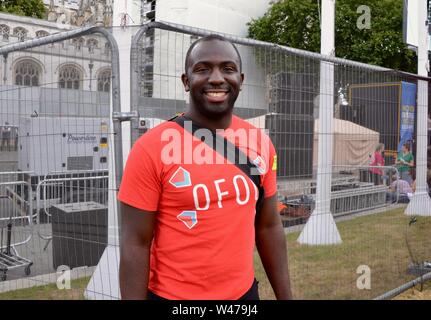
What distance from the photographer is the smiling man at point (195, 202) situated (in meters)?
2.01

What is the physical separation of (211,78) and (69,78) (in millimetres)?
1695

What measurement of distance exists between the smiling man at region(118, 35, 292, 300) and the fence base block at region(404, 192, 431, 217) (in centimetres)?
499

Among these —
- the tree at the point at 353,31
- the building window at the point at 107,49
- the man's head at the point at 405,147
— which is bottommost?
the man's head at the point at 405,147

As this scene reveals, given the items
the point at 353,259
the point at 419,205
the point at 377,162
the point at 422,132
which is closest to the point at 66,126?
the point at 377,162

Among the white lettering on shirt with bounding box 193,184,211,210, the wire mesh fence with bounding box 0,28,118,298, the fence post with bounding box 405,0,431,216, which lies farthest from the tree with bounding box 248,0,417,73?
the white lettering on shirt with bounding box 193,184,211,210

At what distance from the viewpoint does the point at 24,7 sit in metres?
A: 39.4

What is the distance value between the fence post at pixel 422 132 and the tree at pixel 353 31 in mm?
15774

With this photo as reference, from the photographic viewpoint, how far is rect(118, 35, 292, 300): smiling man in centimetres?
201

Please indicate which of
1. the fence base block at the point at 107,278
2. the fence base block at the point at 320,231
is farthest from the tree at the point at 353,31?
the fence base block at the point at 107,278

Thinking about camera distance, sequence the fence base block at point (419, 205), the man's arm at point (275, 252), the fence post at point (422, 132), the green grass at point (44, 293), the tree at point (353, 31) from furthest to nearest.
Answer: the tree at point (353, 31) < the fence base block at point (419, 205) < the fence post at point (422, 132) < the green grass at point (44, 293) < the man's arm at point (275, 252)

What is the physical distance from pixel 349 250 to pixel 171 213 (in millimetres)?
4388

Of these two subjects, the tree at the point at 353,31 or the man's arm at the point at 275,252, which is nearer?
the man's arm at the point at 275,252

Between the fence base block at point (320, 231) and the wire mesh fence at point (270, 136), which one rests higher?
the wire mesh fence at point (270, 136)

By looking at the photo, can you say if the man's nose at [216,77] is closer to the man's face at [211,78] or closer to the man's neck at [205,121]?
the man's face at [211,78]
